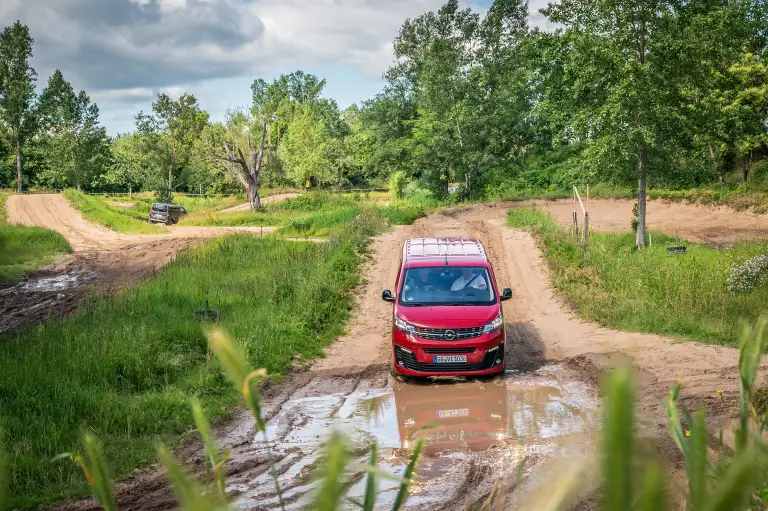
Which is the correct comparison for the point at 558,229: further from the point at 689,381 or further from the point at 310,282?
the point at 689,381

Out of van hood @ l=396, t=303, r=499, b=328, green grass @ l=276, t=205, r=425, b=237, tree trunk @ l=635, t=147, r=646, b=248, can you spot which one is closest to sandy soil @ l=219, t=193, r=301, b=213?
green grass @ l=276, t=205, r=425, b=237

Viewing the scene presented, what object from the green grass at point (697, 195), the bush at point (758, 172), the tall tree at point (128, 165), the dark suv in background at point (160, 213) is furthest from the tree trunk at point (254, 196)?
the bush at point (758, 172)

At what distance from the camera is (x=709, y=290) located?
1733 centimetres

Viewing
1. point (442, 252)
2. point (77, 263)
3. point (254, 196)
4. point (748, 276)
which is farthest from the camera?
point (254, 196)

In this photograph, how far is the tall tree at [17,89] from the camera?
62.1 metres

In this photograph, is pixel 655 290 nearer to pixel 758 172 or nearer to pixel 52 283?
pixel 52 283

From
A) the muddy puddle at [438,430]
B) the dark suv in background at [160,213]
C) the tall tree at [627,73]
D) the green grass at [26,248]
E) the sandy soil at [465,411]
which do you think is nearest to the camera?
the muddy puddle at [438,430]

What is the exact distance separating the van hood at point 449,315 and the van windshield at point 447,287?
31cm

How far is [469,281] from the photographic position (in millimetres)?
14547

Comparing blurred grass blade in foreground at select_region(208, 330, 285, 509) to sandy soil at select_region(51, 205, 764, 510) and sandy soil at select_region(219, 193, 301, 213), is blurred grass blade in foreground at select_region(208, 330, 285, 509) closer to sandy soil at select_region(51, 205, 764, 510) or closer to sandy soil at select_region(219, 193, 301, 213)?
sandy soil at select_region(51, 205, 764, 510)

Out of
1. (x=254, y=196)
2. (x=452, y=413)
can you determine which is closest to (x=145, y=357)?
(x=452, y=413)

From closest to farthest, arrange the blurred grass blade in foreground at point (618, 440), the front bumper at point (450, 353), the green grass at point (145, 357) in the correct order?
the blurred grass blade in foreground at point (618, 440), the green grass at point (145, 357), the front bumper at point (450, 353)

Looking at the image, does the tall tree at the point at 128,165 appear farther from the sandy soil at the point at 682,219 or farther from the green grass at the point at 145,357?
the green grass at the point at 145,357

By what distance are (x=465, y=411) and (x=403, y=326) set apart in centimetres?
257
